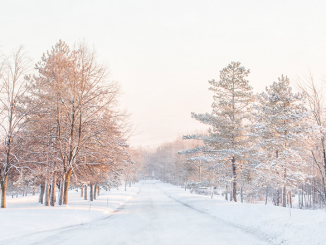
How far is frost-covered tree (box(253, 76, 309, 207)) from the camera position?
17.8m

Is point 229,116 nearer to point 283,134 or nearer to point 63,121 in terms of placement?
point 283,134

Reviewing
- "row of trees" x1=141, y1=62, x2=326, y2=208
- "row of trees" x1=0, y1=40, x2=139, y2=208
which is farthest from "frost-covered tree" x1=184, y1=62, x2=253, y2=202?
"row of trees" x1=0, y1=40, x2=139, y2=208

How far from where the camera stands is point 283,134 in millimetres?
19047

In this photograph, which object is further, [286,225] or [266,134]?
[266,134]

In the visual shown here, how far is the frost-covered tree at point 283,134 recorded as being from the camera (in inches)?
703

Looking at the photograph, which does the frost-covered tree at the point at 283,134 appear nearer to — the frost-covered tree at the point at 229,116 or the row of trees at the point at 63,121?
the frost-covered tree at the point at 229,116

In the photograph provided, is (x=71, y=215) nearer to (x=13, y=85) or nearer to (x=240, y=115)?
(x=13, y=85)

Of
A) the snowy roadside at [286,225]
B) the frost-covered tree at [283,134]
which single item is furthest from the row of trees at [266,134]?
the snowy roadside at [286,225]

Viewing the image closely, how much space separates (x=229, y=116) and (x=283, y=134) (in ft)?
17.6

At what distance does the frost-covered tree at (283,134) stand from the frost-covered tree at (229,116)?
219 cm

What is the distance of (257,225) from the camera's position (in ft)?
36.3

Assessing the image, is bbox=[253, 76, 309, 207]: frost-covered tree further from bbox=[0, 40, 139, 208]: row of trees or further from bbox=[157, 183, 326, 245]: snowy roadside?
bbox=[0, 40, 139, 208]: row of trees

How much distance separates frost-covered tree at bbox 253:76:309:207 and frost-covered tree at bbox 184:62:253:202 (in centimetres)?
219

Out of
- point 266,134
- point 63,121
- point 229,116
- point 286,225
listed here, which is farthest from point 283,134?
point 63,121
